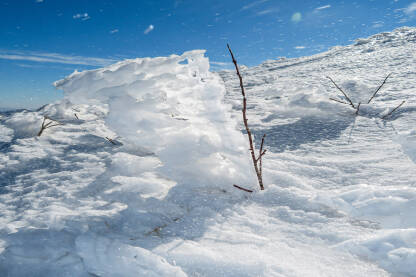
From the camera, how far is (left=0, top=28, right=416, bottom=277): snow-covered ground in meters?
0.78

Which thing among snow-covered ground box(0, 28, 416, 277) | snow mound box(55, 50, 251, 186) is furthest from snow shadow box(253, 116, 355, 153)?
snow mound box(55, 50, 251, 186)

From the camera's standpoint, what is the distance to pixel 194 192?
1210mm

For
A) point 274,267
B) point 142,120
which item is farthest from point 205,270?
point 142,120

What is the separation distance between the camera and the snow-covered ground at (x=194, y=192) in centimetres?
78

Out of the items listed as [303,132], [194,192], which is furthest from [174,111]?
[303,132]

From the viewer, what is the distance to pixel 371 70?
4.60 metres

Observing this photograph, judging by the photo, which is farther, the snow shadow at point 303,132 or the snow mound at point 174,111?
the snow shadow at point 303,132

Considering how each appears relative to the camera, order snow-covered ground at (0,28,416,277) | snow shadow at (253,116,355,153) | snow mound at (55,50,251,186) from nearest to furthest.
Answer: snow-covered ground at (0,28,416,277) < snow mound at (55,50,251,186) < snow shadow at (253,116,355,153)

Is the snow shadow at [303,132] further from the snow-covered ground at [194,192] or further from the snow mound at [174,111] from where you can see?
the snow mound at [174,111]

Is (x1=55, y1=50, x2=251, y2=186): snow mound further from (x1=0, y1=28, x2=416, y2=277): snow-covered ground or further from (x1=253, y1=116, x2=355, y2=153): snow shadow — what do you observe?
(x1=253, y1=116, x2=355, y2=153): snow shadow

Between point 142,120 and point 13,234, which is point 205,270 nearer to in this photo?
point 13,234

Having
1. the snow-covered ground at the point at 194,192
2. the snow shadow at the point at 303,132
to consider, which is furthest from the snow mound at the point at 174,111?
the snow shadow at the point at 303,132

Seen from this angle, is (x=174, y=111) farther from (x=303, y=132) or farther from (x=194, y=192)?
(x=303, y=132)

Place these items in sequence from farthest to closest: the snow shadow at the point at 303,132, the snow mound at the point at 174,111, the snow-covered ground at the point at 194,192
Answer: the snow shadow at the point at 303,132 → the snow mound at the point at 174,111 → the snow-covered ground at the point at 194,192
